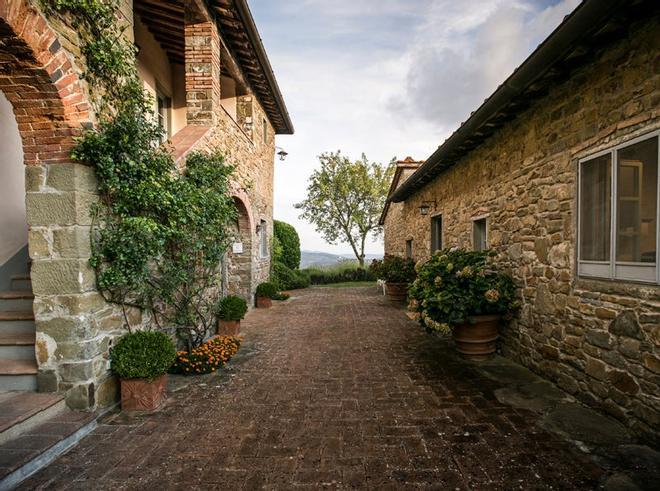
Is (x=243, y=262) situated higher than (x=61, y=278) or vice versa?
(x=61, y=278)

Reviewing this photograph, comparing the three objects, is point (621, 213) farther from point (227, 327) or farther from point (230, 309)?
point (227, 327)

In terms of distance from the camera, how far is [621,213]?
111 inches

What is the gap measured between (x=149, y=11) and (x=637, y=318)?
27.2 feet

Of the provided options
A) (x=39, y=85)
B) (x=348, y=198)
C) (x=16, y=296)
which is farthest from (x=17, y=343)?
(x=348, y=198)

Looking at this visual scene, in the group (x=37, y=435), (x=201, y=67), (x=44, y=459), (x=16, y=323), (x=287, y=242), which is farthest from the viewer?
(x=287, y=242)

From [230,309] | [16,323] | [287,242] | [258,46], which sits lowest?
[230,309]

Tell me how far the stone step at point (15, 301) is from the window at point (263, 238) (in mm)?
6106

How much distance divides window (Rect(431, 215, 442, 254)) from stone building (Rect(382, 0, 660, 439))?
3.52m

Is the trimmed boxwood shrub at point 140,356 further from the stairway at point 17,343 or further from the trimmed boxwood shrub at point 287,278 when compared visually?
the trimmed boxwood shrub at point 287,278

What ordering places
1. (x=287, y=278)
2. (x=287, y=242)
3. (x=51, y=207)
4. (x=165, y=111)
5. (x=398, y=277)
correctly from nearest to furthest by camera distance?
(x=51, y=207) → (x=165, y=111) → (x=398, y=277) → (x=287, y=278) → (x=287, y=242)

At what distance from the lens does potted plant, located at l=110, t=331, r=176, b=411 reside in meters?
3.02

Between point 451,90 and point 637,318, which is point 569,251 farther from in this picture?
point 451,90

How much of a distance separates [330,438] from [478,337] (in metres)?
2.85

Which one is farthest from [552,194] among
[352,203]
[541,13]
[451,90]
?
[352,203]
